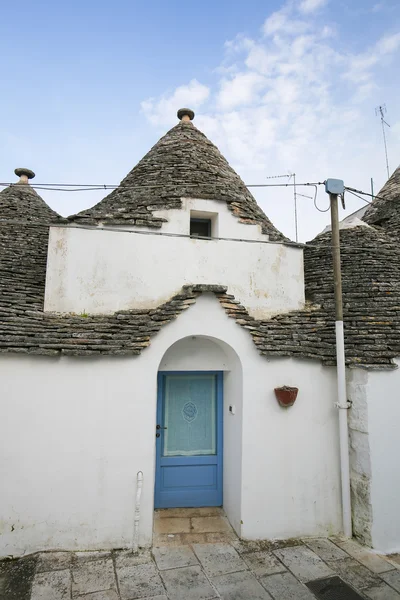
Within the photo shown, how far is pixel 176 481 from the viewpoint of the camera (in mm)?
6039

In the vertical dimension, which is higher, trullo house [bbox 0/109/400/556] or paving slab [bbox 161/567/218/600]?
trullo house [bbox 0/109/400/556]

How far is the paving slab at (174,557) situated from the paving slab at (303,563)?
1212 mm

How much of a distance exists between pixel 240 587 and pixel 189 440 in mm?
2326

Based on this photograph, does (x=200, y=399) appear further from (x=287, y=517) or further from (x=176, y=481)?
(x=287, y=517)

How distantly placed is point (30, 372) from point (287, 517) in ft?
14.5

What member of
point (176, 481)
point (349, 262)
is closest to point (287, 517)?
point (176, 481)

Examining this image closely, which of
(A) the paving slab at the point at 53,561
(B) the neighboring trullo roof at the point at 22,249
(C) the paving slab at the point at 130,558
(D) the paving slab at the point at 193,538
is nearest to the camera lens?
(A) the paving slab at the point at 53,561

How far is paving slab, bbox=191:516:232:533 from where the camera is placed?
5383 mm

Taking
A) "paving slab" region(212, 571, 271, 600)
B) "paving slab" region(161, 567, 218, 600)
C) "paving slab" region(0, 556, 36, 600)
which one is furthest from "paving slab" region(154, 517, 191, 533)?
"paving slab" region(0, 556, 36, 600)

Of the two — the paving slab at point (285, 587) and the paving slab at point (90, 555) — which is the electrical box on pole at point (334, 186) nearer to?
the paving slab at point (285, 587)

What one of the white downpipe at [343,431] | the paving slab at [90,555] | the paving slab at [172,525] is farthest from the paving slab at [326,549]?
the paving slab at [90,555]

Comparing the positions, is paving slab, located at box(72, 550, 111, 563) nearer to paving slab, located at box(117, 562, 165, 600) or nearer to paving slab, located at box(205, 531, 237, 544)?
paving slab, located at box(117, 562, 165, 600)

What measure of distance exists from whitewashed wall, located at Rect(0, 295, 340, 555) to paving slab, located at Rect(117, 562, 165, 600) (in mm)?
482

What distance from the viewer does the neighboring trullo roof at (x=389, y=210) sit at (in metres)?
9.72
